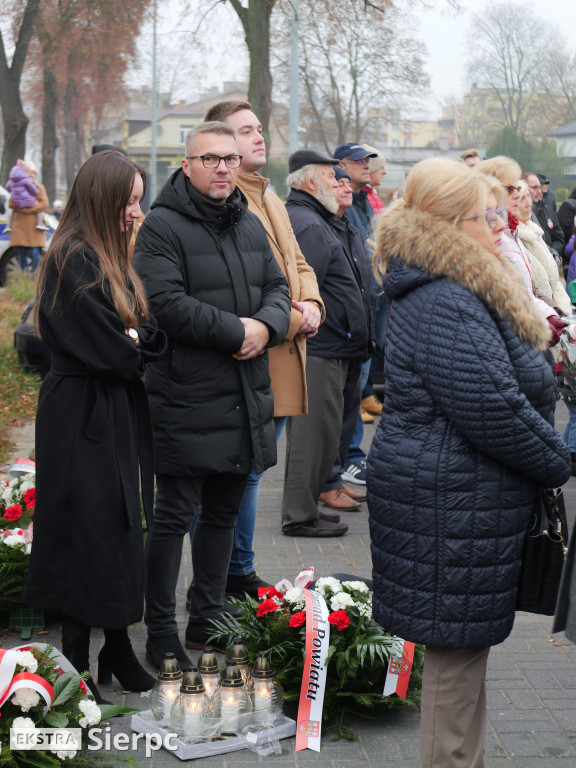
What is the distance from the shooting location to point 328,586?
417 cm

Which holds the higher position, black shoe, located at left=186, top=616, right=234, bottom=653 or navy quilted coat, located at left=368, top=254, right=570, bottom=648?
navy quilted coat, located at left=368, top=254, right=570, bottom=648

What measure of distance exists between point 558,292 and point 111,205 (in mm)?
3990

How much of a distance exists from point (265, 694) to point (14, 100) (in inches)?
1045

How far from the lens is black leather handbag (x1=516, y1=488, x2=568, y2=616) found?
2.99 metres

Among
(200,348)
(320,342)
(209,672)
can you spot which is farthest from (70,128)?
(209,672)

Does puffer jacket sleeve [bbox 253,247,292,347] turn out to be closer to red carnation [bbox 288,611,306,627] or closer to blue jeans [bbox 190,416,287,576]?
blue jeans [bbox 190,416,287,576]

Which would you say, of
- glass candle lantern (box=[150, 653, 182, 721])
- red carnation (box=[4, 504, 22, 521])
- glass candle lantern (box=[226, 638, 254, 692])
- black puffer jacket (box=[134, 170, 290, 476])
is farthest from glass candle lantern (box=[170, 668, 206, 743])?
red carnation (box=[4, 504, 22, 521])

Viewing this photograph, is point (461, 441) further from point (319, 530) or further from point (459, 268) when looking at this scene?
point (319, 530)

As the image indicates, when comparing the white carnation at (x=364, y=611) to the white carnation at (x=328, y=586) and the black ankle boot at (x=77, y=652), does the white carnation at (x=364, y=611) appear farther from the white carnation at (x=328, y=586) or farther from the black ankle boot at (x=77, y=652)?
the black ankle boot at (x=77, y=652)

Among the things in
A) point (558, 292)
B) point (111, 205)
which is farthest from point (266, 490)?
point (111, 205)

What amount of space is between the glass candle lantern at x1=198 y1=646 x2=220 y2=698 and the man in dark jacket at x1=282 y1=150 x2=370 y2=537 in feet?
7.94

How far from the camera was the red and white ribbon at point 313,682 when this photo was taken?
3.70 metres

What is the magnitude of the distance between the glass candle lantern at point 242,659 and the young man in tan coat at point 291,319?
1.13 meters

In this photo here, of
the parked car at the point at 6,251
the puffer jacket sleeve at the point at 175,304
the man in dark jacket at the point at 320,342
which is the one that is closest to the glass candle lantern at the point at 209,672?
the puffer jacket sleeve at the point at 175,304
